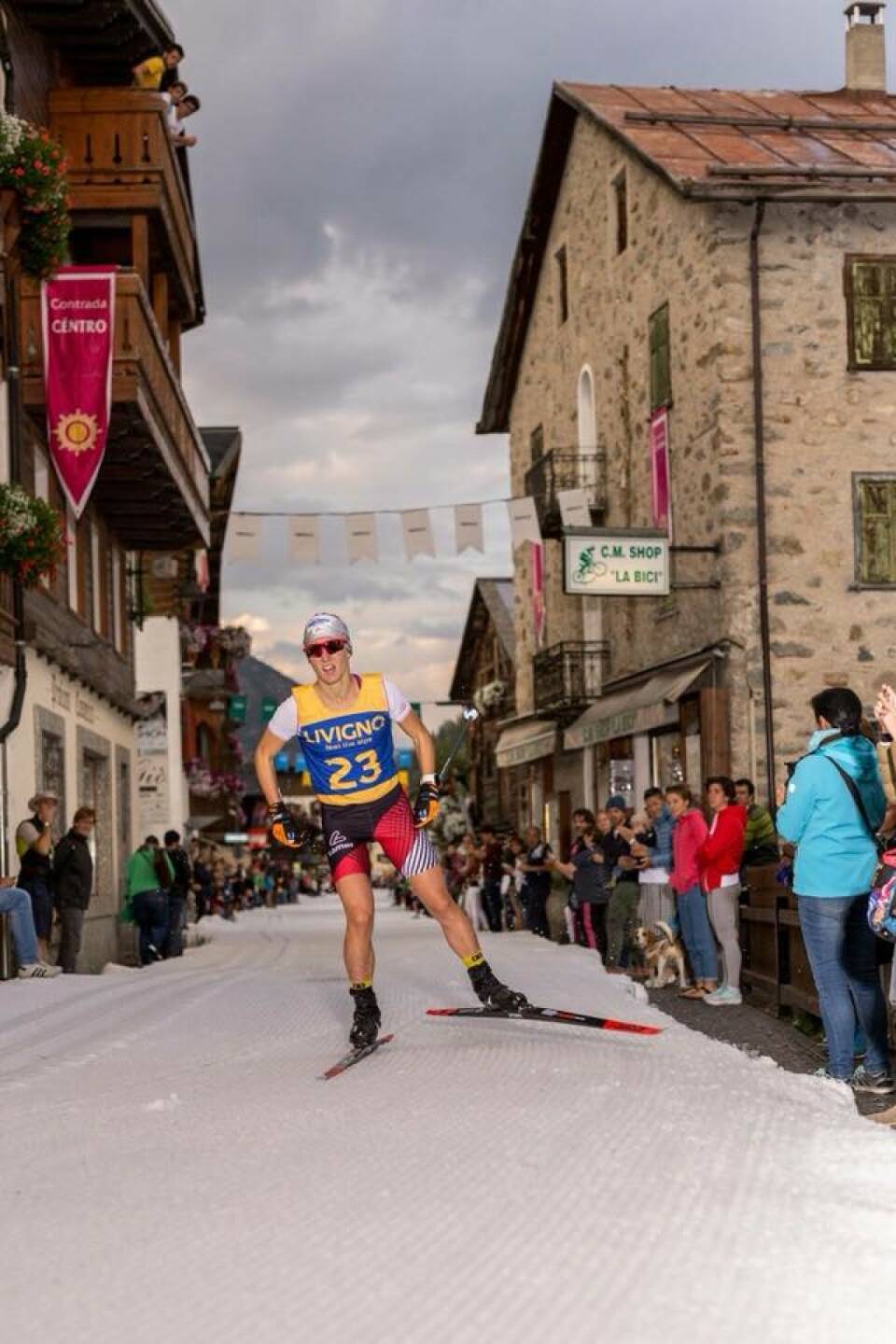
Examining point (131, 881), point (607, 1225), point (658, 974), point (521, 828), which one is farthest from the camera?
point (521, 828)

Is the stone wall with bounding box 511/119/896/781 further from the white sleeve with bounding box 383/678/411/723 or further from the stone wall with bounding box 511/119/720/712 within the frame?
the white sleeve with bounding box 383/678/411/723

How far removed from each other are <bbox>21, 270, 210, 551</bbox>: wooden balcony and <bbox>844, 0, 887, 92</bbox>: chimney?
13.2m

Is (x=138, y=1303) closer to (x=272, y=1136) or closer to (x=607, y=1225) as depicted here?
(x=607, y=1225)

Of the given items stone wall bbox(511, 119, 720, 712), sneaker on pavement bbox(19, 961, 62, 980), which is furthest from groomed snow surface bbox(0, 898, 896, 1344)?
stone wall bbox(511, 119, 720, 712)

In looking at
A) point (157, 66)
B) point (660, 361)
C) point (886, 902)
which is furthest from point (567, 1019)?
point (660, 361)

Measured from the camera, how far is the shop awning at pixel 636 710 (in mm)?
27703

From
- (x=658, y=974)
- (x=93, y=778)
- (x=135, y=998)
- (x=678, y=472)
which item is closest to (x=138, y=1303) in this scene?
(x=135, y=998)

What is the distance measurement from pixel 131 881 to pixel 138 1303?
19.6 metres

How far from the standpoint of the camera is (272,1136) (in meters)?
6.80

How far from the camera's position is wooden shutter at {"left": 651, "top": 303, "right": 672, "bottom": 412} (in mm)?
30016

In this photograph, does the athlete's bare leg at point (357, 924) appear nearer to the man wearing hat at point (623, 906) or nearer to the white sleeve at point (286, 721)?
the white sleeve at point (286, 721)

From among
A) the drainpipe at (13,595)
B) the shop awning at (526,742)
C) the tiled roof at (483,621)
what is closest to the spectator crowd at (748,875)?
the drainpipe at (13,595)

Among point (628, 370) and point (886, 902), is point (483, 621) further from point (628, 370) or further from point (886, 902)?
point (886, 902)

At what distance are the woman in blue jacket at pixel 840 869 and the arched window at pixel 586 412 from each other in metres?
26.8
